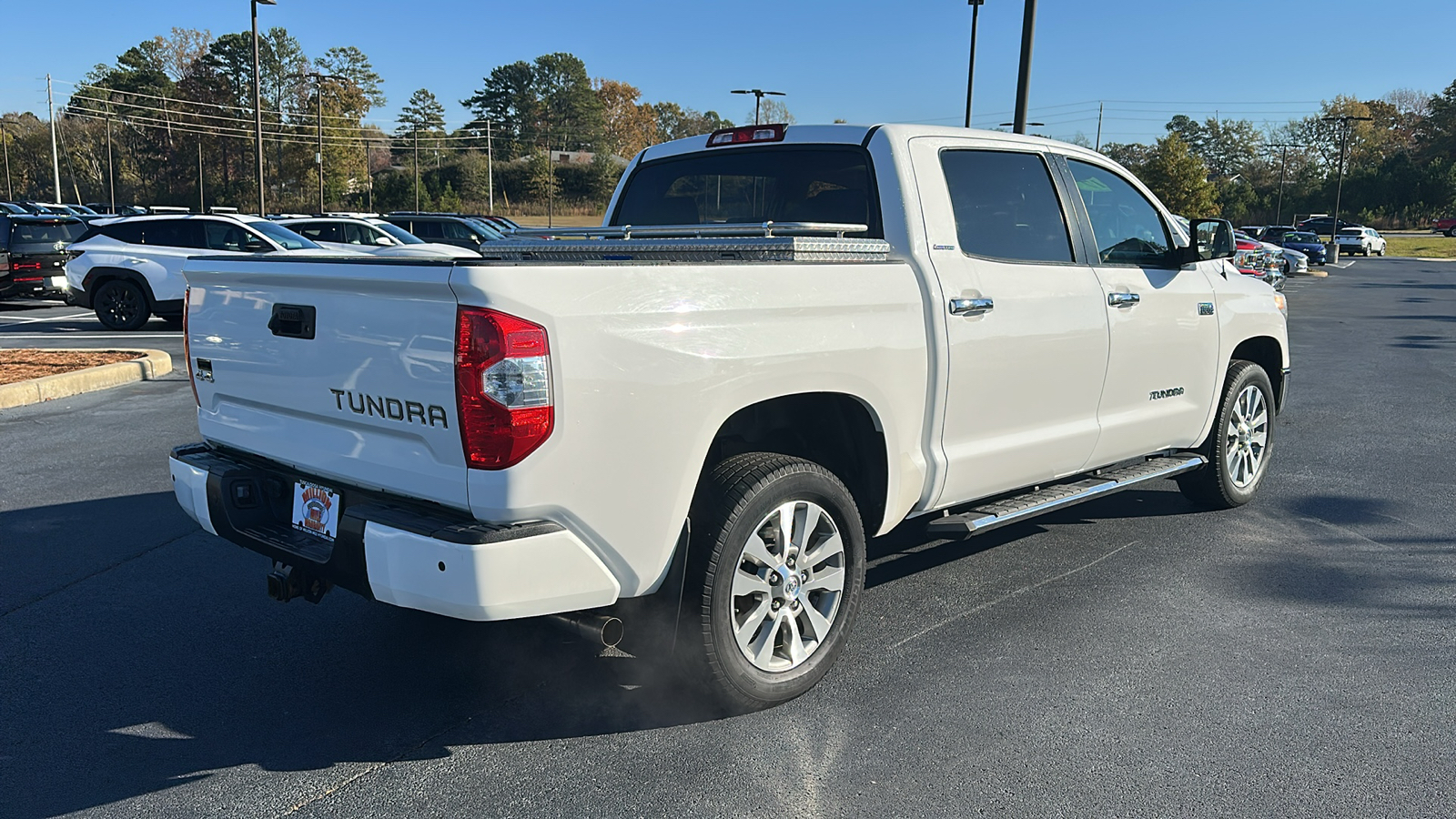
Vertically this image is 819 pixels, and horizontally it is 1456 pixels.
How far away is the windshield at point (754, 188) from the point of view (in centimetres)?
442

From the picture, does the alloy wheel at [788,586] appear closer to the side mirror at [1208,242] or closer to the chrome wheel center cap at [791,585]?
the chrome wheel center cap at [791,585]

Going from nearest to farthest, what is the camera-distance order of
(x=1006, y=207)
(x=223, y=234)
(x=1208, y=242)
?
(x=1006, y=207)
(x=1208, y=242)
(x=223, y=234)

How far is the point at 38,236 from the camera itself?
18109 mm

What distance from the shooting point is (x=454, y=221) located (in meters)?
25.8

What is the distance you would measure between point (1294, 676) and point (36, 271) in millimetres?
20233

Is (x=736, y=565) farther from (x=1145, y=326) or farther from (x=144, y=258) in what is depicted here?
(x=144, y=258)

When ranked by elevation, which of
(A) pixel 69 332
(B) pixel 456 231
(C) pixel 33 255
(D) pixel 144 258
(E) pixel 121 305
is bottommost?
(A) pixel 69 332

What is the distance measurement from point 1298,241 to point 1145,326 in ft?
149

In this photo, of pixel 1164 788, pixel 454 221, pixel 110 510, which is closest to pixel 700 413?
pixel 1164 788

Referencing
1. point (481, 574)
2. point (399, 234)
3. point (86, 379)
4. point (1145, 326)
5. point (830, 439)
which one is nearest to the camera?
point (481, 574)

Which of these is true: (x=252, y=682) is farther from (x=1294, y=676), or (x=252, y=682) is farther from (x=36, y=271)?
(x=36, y=271)

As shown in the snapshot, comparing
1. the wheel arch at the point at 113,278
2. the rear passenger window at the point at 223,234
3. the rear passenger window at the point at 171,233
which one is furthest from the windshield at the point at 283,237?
the wheel arch at the point at 113,278

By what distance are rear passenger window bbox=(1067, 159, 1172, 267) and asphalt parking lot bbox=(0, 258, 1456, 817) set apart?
1503mm

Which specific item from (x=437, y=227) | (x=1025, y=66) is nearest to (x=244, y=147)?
(x=437, y=227)
